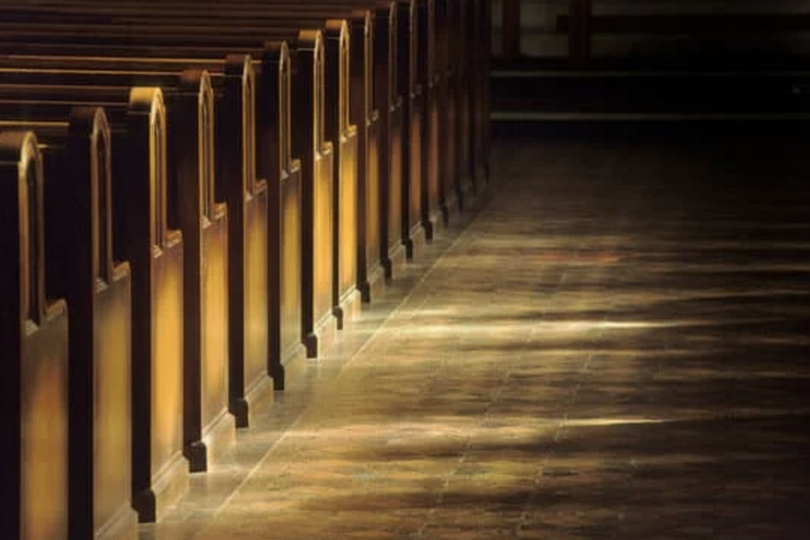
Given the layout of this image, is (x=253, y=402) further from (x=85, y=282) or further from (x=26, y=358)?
(x=26, y=358)

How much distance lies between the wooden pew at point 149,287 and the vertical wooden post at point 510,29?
1205 centimetres

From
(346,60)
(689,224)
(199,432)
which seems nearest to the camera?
(199,432)

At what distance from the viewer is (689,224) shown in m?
10.7

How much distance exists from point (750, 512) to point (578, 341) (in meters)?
2.35

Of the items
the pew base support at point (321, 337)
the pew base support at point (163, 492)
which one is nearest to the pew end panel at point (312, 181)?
the pew base support at point (321, 337)

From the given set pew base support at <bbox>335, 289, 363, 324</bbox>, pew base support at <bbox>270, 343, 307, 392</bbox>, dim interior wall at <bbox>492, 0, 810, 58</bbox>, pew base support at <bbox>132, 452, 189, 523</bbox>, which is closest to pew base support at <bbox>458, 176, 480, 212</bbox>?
pew base support at <bbox>335, 289, 363, 324</bbox>

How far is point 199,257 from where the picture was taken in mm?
6023

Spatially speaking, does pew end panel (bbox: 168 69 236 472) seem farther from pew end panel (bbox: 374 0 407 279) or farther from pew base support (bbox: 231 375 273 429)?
pew end panel (bbox: 374 0 407 279)

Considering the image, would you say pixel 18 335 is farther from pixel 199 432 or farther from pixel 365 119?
pixel 365 119

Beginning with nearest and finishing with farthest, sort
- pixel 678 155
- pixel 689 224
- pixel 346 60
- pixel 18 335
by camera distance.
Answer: pixel 18 335
pixel 346 60
pixel 689 224
pixel 678 155

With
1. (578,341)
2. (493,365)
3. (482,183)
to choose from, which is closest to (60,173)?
(493,365)

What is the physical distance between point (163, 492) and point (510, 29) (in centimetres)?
1237

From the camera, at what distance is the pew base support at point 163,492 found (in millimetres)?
5535

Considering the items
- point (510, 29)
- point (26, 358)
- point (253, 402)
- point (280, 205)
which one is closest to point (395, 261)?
point (280, 205)
